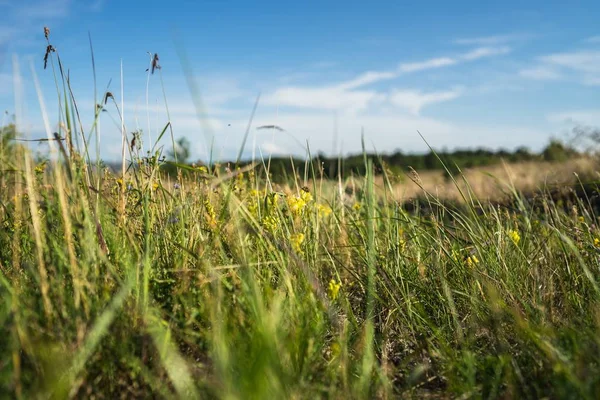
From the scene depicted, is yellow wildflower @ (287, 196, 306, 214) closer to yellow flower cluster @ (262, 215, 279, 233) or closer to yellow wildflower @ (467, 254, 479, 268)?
yellow flower cluster @ (262, 215, 279, 233)

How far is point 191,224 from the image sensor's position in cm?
228

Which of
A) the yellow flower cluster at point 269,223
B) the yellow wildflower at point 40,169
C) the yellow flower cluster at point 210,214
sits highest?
the yellow wildflower at point 40,169

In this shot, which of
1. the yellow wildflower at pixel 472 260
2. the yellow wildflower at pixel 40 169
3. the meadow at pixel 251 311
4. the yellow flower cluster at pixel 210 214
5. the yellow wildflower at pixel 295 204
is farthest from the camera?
the yellow wildflower at pixel 40 169

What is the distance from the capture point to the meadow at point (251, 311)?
1.55 metres

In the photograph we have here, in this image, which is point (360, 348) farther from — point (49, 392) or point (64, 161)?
point (64, 161)

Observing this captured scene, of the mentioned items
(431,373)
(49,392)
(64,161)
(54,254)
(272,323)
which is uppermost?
(64,161)

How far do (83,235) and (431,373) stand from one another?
1297mm

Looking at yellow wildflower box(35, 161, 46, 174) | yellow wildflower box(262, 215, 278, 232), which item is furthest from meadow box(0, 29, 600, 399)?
yellow wildflower box(35, 161, 46, 174)

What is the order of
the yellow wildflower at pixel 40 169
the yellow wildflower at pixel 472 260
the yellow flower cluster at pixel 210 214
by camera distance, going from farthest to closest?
the yellow wildflower at pixel 40 169 < the yellow wildflower at pixel 472 260 < the yellow flower cluster at pixel 210 214

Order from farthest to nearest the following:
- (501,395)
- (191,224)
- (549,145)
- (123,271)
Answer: (549,145) < (191,224) < (123,271) < (501,395)

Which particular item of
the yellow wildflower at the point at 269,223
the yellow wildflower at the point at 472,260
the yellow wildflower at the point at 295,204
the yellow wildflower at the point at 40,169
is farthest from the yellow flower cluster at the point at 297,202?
the yellow wildflower at the point at 40,169

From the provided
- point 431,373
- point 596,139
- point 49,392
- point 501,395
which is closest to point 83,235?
point 49,392

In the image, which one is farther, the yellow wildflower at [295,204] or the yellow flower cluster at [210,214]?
the yellow wildflower at [295,204]

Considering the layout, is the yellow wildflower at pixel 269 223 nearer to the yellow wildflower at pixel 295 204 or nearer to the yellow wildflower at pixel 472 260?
the yellow wildflower at pixel 295 204
